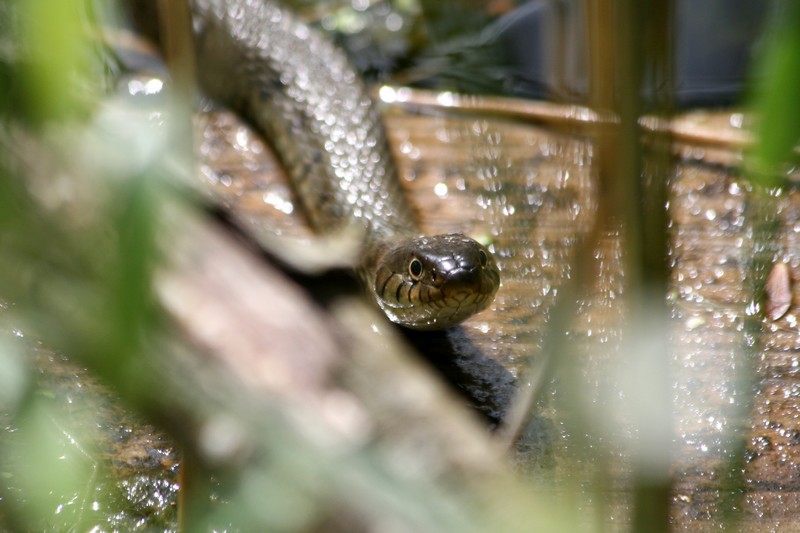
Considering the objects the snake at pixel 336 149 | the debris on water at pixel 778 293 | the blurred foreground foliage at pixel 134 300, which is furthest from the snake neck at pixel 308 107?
the blurred foreground foliage at pixel 134 300

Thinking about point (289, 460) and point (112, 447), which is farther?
point (112, 447)

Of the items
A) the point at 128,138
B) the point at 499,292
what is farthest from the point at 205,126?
the point at 128,138

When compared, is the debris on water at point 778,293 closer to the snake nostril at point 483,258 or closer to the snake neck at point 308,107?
the snake nostril at point 483,258

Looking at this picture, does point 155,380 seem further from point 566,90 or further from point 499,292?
point 499,292

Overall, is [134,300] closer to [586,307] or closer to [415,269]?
[586,307]

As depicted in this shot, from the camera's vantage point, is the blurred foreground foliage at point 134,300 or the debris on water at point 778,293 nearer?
the blurred foreground foliage at point 134,300

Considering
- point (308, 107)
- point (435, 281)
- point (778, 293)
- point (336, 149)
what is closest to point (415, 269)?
point (435, 281)
